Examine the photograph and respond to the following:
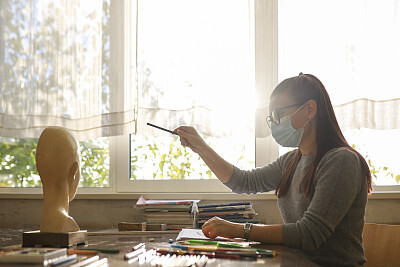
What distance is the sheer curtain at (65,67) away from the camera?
8.91 feet

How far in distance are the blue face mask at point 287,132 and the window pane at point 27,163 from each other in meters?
1.26

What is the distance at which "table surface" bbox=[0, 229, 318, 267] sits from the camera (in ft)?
4.11

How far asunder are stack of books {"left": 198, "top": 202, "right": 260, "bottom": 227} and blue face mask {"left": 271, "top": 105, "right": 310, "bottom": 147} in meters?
0.52

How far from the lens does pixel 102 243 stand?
1.66 m

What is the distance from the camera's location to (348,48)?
8.42ft

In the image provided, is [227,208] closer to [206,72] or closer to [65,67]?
[206,72]

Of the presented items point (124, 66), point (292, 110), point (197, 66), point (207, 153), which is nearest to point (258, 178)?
point (207, 153)

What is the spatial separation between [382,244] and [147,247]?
1.02 metres

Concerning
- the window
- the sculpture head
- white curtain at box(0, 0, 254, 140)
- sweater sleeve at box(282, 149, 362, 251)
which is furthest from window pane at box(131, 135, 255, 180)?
the sculpture head

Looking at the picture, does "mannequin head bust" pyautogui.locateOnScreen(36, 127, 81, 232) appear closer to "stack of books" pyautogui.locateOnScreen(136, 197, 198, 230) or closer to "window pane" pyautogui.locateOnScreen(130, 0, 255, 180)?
"stack of books" pyautogui.locateOnScreen(136, 197, 198, 230)

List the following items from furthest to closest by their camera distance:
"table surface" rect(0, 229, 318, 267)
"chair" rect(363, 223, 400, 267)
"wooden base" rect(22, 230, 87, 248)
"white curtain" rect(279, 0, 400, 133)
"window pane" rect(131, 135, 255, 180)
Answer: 1. "window pane" rect(131, 135, 255, 180)
2. "white curtain" rect(279, 0, 400, 133)
3. "chair" rect(363, 223, 400, 267)
4. "wooden base" rect(22, 230, 87, 248)
5. "table surface" rect(0, 229, 318, 267)

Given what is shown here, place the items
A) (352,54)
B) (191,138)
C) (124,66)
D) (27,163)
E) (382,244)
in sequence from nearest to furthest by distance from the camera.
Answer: (382,244) → (191,138) → (352,54) → (124,66) → (27,163)

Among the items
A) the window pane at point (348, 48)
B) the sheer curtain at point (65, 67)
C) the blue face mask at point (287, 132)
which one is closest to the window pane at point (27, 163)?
the sheer curtain at point (65, 67)

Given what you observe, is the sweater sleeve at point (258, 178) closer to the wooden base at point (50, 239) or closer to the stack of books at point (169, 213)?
the stack of books at point (169, 213)
